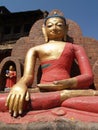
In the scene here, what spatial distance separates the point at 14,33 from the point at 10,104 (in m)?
13.6

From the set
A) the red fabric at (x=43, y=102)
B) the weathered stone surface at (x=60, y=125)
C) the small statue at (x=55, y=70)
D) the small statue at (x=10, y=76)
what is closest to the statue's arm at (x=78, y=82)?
the small statue at (x=55, y=70)

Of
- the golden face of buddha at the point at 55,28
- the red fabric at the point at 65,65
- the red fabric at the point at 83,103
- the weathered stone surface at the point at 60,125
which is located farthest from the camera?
the golden face of buddha at the point at 55,28

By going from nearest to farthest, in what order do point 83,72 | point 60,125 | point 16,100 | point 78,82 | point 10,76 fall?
1. point 60,125
2. point 16,100
3. point 78,82
4. point 83,72
5. point 10,76

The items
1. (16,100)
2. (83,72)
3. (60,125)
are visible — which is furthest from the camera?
(83,72)

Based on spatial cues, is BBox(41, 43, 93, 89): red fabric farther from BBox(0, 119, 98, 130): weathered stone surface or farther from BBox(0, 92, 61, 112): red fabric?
BBox(0, 119, 98, 130): weathered stone surface

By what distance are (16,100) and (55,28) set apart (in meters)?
1.70

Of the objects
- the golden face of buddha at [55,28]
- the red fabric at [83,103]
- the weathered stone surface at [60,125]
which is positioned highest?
the golden face of buddha at [55,28]

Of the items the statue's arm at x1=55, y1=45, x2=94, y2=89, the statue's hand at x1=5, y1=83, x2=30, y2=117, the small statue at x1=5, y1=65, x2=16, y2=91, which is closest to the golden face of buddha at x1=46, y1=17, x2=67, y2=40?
the statue's arm at x1=55, y1=45, x2=94, y2=89

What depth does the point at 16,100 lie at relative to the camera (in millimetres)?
2918

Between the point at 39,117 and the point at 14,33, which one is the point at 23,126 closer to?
the point at 39,117

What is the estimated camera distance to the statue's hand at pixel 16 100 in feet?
9.48

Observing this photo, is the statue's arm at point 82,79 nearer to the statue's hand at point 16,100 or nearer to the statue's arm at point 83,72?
the statue's arm at point 83,72

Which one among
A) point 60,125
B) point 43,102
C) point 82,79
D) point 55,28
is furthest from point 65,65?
point 60,125

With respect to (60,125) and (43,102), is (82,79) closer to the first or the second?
(43,102)
